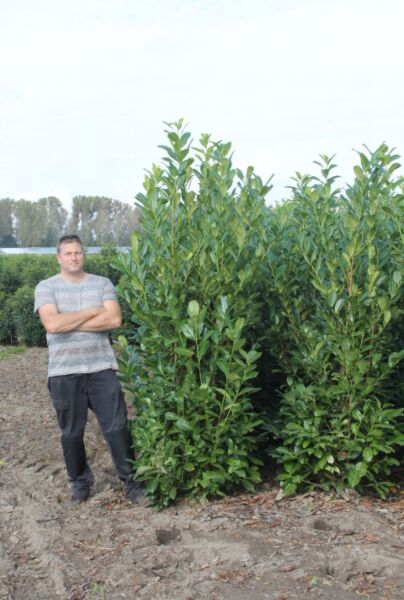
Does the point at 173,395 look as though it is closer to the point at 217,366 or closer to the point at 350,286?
the point at 217,366

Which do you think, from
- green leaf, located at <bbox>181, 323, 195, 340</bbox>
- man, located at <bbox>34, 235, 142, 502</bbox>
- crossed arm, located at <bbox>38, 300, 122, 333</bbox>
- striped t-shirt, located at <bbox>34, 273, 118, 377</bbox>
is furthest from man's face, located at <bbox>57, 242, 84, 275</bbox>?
green leaf, located at <bbox>181, 323, 195, 340</bbox>

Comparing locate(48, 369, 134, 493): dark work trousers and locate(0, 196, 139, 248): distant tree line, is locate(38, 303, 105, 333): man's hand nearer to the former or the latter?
locate(48, 369, 134, 493): dark work trousers

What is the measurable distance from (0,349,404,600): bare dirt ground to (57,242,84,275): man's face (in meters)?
1.68

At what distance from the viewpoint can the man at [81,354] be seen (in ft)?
16.0

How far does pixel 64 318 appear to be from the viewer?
15.8 feet

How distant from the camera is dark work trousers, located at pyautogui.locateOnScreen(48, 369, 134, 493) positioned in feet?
16.2

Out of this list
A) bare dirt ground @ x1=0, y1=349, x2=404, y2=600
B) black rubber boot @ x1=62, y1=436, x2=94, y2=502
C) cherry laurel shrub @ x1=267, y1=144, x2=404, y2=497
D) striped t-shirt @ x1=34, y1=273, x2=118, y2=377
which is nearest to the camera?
bare dirt ground @ x1=0, y1=349, x2=404, y2=600

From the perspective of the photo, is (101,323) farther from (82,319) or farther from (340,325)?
(340,325)

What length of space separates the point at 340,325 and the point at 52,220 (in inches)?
851

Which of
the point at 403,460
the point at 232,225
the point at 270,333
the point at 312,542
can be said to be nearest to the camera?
the point at 312,542

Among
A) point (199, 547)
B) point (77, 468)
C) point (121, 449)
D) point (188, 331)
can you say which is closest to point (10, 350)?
point (77, 468)

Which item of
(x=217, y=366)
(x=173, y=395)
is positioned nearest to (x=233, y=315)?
(x=217, y=366)

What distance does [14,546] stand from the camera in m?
4.62

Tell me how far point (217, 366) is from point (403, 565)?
158 cm
